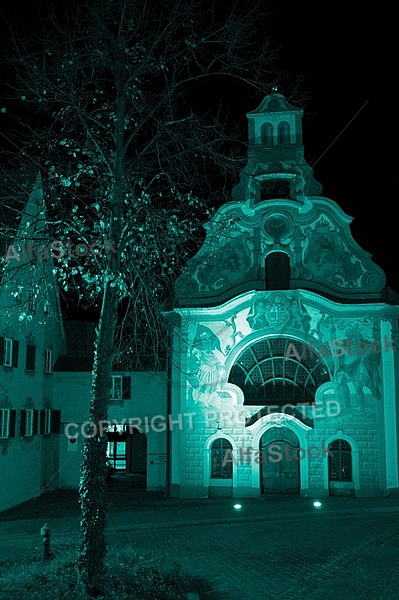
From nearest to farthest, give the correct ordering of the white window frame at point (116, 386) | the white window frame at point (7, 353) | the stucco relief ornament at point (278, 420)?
the white window frame at point (7, 353) → the stucco relief ornament at point (278, 420) → the white window frame at point (116, 386)

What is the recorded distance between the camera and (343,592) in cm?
1277

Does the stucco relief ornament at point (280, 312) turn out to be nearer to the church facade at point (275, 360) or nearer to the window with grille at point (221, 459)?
the church facade at point (275, 360)

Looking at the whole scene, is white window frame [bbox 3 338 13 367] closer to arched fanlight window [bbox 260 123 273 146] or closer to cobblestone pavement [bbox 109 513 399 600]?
cobblestone pavement [bbox 109 513 399 600]

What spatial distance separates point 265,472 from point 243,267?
847cm

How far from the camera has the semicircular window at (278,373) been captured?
27.5 m

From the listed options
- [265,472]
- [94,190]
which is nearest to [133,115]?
[94,190]

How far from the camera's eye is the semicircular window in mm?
27531

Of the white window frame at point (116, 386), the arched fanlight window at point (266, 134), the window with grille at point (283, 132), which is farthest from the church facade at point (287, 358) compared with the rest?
the white window frame at point (116, 386)

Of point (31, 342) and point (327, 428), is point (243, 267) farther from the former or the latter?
point (31, 342)

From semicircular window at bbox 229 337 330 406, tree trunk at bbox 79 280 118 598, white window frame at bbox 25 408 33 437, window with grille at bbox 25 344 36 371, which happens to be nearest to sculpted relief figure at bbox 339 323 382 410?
semicircular window at bbox 229 337 330 406

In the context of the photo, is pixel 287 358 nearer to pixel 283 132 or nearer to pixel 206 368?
pixel 206 368

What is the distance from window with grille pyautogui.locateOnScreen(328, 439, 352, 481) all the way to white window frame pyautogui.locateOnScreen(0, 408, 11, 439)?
12.5 metres

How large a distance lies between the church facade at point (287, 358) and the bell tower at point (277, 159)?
9 cm

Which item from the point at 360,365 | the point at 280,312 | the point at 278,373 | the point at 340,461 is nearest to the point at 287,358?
the point at 278,373
